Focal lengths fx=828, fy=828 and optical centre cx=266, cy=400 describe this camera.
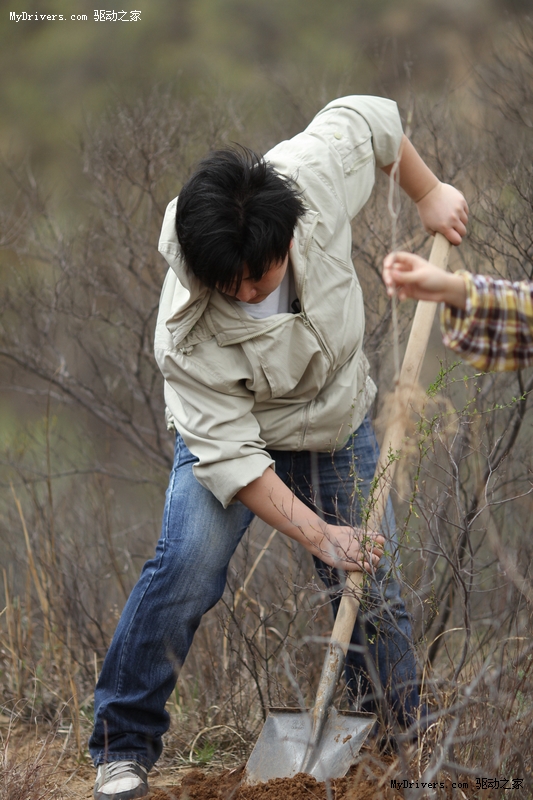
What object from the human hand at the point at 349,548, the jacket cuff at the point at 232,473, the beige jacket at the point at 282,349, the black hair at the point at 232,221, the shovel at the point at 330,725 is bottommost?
the shovel at the point at 330,725

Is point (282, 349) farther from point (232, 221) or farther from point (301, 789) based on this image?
point (301, 789)

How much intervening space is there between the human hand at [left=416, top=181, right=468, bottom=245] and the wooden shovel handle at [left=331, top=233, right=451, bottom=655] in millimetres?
33

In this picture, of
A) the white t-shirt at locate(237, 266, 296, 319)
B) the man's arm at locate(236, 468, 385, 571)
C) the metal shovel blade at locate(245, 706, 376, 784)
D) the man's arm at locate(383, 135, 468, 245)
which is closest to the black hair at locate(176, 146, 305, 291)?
the white t-shirt at locate(237, 266, 296, 319)

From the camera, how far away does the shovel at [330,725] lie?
2445 millimetres

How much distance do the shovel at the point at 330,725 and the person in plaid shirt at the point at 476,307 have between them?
50 cm

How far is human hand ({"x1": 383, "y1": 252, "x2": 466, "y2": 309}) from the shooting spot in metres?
1.81

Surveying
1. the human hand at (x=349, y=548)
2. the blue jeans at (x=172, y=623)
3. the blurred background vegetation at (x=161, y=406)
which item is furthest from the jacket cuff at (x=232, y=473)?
the blurred background vegetation at (x=161, y=406)

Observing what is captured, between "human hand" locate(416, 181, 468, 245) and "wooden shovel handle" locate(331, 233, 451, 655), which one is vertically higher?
"human hand" locate(416, 181, 468, 245)

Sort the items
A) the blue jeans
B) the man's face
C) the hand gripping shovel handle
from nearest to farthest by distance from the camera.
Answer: the man's face < the hand gripping shovel handle < the blue jeans

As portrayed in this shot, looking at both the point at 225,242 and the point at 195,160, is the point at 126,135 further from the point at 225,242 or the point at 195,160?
the point at 225,242

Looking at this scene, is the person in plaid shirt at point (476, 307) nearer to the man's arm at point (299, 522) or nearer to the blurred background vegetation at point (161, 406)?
the blurred background vegetation at point (161, 406)

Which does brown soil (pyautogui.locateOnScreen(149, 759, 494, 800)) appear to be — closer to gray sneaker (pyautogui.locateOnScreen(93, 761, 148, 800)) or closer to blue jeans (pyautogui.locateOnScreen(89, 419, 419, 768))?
gray sneaker (pyautogui.locateOnScreen(93, 761, 148, 800))

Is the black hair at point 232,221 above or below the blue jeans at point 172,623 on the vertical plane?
above

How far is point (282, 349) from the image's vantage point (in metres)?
2.48
